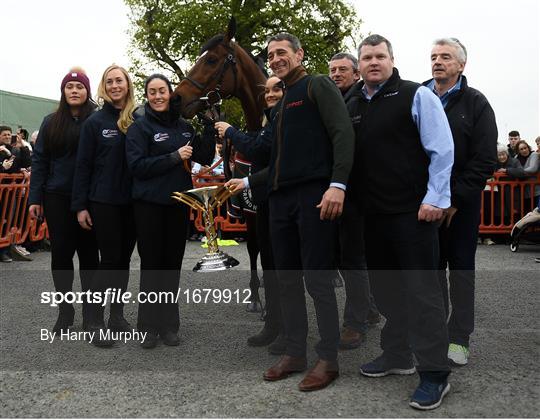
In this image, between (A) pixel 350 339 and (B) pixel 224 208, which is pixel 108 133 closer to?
(A) pixel 350 339

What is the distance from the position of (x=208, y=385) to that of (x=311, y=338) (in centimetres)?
125

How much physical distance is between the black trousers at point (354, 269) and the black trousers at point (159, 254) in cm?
127

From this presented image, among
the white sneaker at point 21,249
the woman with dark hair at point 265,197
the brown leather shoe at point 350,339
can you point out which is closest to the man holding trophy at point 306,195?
the woman with dark hair at point 265,197

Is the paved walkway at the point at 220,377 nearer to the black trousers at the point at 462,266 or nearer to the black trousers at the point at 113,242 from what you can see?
the black trousers at the point at 462,266

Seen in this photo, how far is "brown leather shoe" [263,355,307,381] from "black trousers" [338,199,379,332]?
0.85m

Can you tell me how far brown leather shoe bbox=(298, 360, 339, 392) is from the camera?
338 centimetres

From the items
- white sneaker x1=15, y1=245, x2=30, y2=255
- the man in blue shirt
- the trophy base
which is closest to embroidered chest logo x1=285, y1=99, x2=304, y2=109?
the man in blue shirt

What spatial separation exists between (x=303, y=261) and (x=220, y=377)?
2.94 feet

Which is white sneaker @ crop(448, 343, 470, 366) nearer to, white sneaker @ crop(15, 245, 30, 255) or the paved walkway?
the paved walkway

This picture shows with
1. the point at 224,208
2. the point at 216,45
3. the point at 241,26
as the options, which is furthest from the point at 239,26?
the point at 216,45

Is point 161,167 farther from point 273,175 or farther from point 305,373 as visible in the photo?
point 305,373

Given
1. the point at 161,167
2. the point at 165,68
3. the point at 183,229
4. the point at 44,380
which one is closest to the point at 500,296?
the point at 183,229

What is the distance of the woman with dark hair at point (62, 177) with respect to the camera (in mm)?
4645

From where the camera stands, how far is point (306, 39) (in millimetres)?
26188
